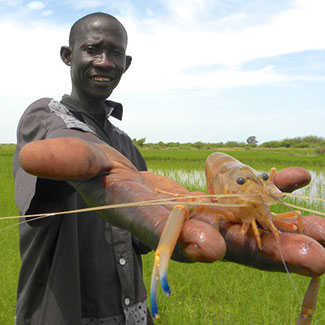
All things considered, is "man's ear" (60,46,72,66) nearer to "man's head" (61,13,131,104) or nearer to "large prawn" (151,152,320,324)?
"man's head" (61,13,131,104)

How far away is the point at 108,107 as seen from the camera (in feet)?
7.76

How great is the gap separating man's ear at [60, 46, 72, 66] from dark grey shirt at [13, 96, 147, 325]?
0.31 m

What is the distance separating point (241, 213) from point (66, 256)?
31.1 inches

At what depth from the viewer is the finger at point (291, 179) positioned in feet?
5.73

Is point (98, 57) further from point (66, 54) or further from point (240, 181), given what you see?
point (240, 181)

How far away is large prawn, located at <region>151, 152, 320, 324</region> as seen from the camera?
0.97 meters

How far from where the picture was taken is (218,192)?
2020 mm

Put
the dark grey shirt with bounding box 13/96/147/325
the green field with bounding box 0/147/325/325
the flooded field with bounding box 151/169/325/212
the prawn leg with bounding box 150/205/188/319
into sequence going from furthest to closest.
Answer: the flooded field with bounding box 151/169/325/212
the green field with bounding box 0/147/325/325
the dark grey shirt with bounding box 13/96/147/325
the prawn leg with bounding box 150/205/188/319

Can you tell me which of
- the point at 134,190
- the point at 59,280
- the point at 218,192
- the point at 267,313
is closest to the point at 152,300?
the point at 134,190

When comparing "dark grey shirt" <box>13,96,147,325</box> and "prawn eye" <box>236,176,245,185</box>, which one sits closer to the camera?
"dark grey shirt" <box>13,96,147,325</box>

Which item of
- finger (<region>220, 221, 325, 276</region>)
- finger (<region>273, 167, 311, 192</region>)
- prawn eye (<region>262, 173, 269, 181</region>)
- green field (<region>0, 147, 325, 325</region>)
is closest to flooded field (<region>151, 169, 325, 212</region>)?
green field (<region>0, 147, 325, 325</region>)

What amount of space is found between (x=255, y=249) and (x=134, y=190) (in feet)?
1.45

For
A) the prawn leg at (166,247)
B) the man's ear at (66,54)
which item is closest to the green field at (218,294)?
the man's ear at (66,54)

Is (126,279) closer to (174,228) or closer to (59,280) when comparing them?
(59,280)
